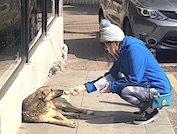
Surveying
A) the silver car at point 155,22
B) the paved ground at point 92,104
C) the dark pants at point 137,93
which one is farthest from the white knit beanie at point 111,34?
the silver car at point 155,22

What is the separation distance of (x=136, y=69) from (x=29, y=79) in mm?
1432

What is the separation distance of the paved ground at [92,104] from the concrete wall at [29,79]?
0.86ft

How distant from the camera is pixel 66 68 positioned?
846 cm

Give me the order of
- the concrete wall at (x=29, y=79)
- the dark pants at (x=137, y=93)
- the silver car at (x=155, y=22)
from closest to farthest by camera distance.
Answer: the concrete wall at (x=29, y=79), the dark pants at (x=137, y=93), the silver car at (x=155, y=22)

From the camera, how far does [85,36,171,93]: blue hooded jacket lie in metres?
4.85

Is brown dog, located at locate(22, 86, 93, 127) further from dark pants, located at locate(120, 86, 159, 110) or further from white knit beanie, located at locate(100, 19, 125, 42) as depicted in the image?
white knit beanie, located at locate(100, 19, 125, 42)

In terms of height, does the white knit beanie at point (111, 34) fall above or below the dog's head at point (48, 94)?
above

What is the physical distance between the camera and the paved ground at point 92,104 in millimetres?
5055

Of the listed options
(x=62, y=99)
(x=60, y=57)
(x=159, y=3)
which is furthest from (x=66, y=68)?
(x=62, y=99)

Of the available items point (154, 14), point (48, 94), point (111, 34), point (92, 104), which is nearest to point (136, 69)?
point (111, 34)

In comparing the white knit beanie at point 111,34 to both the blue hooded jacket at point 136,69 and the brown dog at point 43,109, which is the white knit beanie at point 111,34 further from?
the brown dog at point 43,109

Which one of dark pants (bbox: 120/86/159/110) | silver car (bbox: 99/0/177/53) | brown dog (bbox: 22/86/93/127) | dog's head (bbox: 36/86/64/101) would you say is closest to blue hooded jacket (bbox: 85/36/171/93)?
dark pants (bbox: 120/86/159/110)

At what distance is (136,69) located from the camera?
4812mm

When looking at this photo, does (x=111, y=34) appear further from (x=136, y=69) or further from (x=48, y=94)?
(x=48, y=94)
